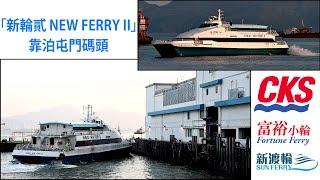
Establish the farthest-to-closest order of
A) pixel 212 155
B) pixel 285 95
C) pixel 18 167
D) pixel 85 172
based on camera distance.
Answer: pixel 212 155 < pixel 85 172 < pixel 18 167 < pixel 285 95

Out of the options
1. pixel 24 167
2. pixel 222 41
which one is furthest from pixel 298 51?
pixel 24 167

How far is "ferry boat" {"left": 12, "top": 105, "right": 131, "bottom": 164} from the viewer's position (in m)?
15.1

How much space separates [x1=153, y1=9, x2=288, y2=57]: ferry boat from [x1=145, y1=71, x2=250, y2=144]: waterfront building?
0.75m

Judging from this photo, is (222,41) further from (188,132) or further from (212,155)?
(188,132)

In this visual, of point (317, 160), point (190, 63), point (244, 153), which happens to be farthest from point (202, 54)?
point (317, 160)

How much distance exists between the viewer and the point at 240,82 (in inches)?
542

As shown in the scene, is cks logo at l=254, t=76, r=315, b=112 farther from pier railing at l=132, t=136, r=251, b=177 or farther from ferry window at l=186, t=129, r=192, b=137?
ferry window at l=186, t=129, r=192, b=137

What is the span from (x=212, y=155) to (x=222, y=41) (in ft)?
10.6

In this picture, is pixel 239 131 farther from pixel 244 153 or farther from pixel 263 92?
pixel 263 92

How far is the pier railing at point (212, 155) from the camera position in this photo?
13.0m

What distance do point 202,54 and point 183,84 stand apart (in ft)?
14.2

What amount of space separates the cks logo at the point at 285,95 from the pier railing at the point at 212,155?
3444mm

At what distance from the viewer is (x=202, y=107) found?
16.7 metres

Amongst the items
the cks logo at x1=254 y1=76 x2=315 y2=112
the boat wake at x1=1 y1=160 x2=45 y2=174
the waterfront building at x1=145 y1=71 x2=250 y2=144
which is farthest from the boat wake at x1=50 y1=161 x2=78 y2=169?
the cks logo at x1=254 y1=76 x2=315 y2=112
